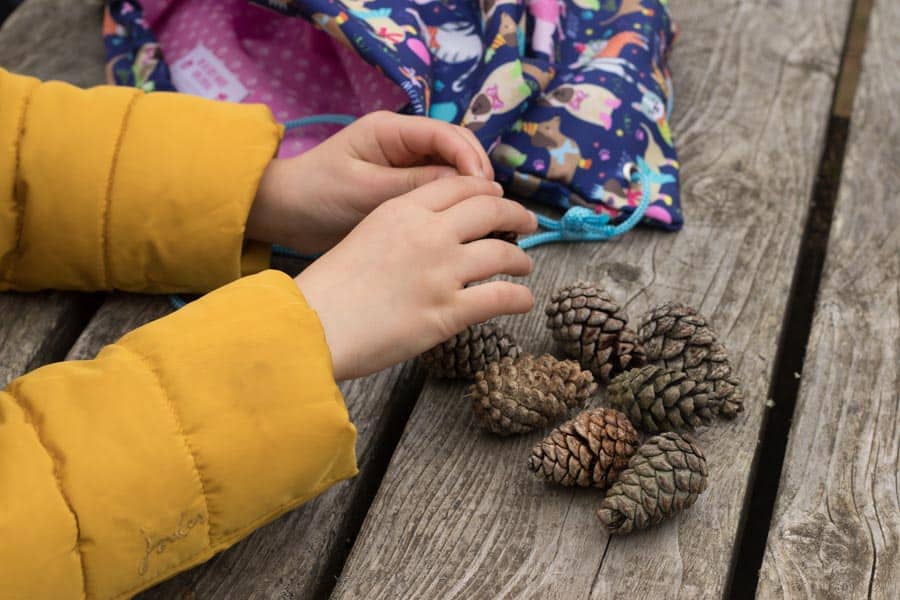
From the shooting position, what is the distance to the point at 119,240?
119cm

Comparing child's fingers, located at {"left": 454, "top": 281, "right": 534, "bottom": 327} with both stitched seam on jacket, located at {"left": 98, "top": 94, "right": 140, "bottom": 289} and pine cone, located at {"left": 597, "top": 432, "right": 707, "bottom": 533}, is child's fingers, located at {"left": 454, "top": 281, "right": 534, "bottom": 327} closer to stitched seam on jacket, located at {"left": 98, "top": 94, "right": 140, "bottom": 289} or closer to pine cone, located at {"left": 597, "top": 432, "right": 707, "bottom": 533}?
pine cone, located at {"left": 597, "top": 432, "right": 707, "bottom": 533}

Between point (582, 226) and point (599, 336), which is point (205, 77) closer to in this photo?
point (582, 226)

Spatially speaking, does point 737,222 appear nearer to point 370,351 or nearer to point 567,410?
point 567,410

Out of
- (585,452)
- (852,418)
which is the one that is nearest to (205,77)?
(585,452)

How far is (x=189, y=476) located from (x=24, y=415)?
5.9 inches

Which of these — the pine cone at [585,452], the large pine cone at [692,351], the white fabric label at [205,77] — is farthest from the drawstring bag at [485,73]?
the pine cone at [585,452]

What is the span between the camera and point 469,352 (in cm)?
108

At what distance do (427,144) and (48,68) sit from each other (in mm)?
701

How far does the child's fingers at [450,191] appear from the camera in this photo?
3.55 feet

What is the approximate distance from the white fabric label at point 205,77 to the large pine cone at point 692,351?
2.30ft

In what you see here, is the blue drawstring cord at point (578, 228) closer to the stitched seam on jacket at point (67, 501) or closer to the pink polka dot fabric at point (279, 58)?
the pink polka dot fabric at point (279, 58)

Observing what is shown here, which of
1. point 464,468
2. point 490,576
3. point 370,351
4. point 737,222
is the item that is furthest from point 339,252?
point 737,222

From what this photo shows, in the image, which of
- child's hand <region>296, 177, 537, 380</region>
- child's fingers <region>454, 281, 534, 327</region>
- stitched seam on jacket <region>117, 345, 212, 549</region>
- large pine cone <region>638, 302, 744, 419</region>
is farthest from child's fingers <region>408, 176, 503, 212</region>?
stitched seam on jacket <region>117, 345, 212, 549</region>

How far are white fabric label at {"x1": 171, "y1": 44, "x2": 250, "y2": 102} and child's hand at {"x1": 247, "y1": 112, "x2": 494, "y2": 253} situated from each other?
275mm
